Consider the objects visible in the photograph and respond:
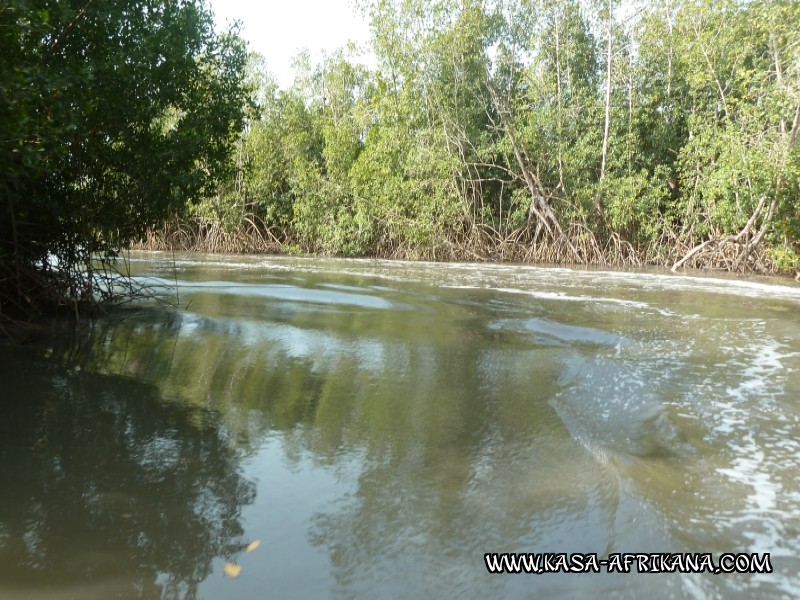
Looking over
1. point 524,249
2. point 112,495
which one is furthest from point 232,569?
point 524,249

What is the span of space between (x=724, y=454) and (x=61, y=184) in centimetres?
678

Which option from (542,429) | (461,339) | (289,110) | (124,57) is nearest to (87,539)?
(542,429)

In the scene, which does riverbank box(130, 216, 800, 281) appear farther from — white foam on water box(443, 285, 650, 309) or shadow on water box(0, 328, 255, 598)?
shadow on water box(0, 328, 255, 598)

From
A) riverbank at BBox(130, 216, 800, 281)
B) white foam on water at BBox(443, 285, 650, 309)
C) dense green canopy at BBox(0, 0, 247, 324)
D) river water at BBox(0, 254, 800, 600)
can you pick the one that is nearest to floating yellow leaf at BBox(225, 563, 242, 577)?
river water at BBox(0, 254, 800, 600)

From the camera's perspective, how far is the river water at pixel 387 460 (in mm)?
2174

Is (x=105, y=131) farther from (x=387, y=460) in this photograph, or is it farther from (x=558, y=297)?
(x=558, y=297)

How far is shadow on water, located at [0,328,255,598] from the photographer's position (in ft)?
6.93

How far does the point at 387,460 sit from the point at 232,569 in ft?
3.74

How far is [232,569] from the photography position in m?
2.18

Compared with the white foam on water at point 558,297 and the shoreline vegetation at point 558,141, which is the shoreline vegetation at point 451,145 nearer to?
the shoreline vegetation at point 558,141

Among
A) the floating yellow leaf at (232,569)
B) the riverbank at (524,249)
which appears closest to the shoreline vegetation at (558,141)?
the riverbank at (524,249)

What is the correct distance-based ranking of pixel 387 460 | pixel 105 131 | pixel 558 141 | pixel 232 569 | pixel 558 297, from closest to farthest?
1. pixel 232 569
2. pixel 387 460
3. pixel 105 131
4. pixel 558 297
5. pixel 558 141

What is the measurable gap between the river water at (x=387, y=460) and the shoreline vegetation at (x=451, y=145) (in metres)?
1.83

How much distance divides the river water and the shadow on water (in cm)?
1
